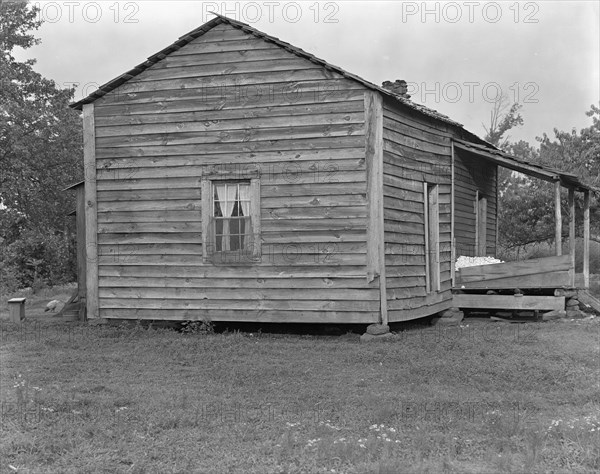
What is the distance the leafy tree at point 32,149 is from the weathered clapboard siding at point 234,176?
14.3m

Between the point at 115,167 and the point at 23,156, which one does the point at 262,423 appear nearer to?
the point at 115,167

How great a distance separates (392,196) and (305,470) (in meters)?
7.50

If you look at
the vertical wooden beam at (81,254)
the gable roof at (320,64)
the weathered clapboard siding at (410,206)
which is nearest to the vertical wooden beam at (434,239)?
the weathered clapboard siding at (410,206)

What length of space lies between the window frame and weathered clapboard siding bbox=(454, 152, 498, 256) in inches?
245

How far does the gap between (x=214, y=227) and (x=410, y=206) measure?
4111 mm

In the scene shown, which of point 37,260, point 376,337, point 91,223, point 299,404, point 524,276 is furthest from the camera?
point 37,260

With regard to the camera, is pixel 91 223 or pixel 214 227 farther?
pixel 91 223

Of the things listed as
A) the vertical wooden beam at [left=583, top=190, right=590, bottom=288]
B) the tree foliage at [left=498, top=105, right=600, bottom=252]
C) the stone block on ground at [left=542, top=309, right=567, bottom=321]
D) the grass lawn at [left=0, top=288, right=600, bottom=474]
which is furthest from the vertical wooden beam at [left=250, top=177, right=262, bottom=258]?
the tree foliage at [left=498, top=105, right=600, bottom=252]

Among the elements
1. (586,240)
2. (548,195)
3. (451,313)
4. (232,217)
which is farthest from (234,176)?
(548,195)

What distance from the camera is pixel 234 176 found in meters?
12.0

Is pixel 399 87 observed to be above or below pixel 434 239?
above

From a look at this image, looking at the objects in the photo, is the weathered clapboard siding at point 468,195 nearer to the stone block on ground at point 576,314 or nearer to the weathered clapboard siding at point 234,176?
the stone block on ground at point 576,314

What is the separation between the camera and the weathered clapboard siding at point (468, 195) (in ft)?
52.3

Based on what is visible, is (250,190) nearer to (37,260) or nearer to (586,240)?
(586,240)
